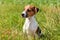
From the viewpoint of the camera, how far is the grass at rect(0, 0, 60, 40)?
6748 millimetres

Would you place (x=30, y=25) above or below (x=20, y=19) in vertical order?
above

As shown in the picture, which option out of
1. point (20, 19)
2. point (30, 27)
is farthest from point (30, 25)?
point (20, 19)

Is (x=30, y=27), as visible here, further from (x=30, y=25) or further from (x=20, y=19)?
(x=20, y=19)

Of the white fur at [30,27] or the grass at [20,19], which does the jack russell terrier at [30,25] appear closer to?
the white fur at [30,27]

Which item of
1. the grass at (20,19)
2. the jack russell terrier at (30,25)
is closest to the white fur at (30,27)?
the jack russell terrier at (30,25)

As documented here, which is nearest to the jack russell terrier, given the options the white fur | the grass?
the white fur

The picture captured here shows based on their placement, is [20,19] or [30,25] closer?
[30,25]

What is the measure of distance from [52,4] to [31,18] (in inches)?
123

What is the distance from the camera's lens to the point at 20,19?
8008 mm

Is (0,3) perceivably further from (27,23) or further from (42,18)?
(27,23)

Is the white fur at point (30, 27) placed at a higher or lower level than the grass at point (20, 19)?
higher

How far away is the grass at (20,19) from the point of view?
675 cm

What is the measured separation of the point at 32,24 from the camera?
22.8ft

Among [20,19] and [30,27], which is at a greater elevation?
[30,27]
